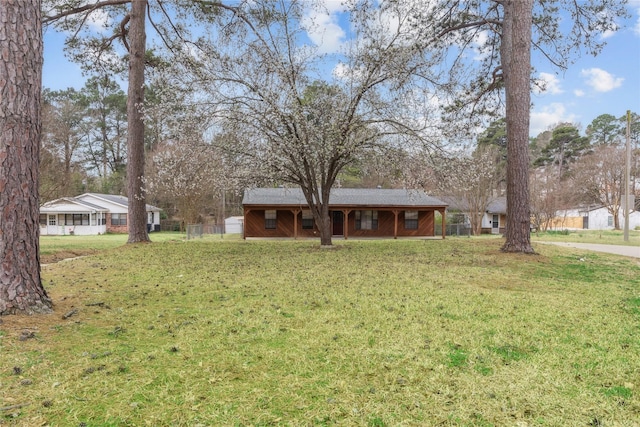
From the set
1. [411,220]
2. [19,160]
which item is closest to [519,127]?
[19,160]

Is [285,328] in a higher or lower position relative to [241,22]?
lower

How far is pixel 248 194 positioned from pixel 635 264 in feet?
55.3

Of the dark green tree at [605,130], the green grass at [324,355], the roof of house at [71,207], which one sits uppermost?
the dark green tree at [605,130]

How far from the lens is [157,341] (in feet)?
10.1

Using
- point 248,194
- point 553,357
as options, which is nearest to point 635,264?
point 553,357

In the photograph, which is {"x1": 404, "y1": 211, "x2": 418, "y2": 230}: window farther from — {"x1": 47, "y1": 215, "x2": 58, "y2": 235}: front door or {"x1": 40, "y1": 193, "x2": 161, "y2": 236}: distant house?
{"x1": 47, "y1": 215, "x2": 58, "y2": 235}: front door

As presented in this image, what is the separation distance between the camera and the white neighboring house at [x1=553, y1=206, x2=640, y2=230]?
35906 mm

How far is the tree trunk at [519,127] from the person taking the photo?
852 centimetres

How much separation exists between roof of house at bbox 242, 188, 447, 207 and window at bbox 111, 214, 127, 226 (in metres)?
14.8

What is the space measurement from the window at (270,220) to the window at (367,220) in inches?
191

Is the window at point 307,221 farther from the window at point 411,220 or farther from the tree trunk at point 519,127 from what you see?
the tree trunk at point 519,127

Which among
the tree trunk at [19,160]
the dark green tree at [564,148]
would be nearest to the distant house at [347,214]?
the tree trunk at [19,160]

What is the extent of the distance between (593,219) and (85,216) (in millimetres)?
46681

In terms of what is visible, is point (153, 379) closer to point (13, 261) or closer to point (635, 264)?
point (13, 261)
